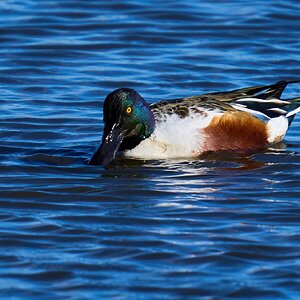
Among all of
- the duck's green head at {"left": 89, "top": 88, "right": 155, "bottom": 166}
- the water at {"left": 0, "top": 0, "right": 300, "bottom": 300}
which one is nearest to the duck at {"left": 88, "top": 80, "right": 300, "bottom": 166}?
the duck's green head at {"left": 89, "top": 88, "right": 155, "bottom": 166}

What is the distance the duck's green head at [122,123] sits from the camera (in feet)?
27.1

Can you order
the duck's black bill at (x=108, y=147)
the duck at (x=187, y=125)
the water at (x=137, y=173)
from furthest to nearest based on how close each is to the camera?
the duck at (x=187, y=125) < the duck's black bill at (x=108, y=147) < the water at (x=137, y=173)

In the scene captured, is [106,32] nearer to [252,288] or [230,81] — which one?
[230,81]

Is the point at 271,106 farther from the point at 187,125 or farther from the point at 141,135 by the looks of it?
the point at 141,135

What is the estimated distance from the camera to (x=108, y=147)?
827 centimetres

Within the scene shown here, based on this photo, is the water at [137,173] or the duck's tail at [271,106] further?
the duck's tail at [271,106]

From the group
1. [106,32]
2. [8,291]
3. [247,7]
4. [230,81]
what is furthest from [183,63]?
[8,291]

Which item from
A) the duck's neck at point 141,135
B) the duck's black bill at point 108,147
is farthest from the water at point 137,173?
the duck's neck at point 141,135

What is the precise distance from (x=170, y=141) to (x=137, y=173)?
558 mm

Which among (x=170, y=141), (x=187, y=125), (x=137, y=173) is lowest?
(x=137, y=173)

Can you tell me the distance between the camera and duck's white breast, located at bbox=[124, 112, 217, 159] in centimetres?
853

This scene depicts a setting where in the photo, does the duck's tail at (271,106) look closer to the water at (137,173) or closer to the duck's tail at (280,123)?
the duck's tail at (280,123)

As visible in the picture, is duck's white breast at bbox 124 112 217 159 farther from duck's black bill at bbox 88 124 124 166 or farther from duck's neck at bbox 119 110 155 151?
duck's black bill at bbox 88 124 124 166

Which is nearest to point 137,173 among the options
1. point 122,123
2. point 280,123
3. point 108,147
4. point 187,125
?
point 108,147
